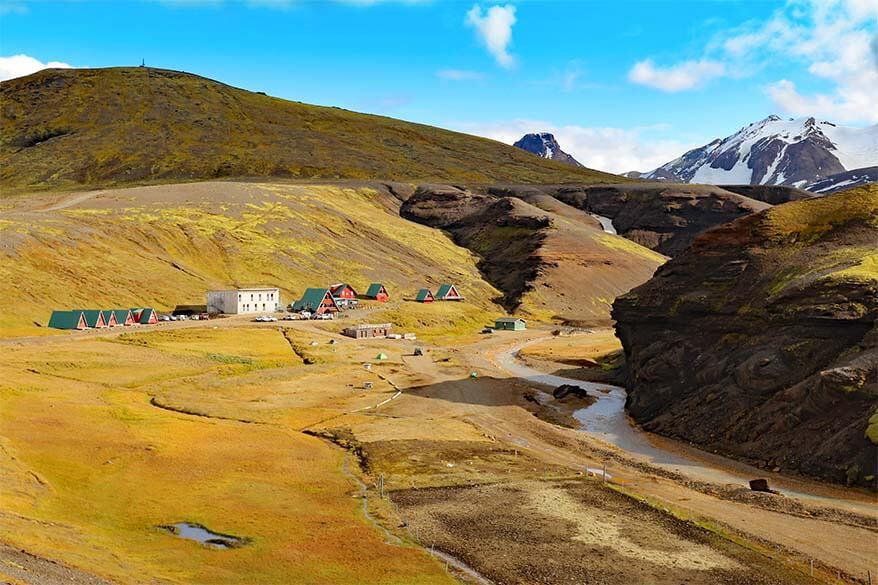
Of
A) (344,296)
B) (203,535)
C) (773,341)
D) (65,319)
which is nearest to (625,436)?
(773,341)

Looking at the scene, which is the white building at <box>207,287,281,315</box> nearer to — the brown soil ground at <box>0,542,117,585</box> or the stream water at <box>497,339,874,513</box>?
the stream water at <box>497,339,874,513</box>

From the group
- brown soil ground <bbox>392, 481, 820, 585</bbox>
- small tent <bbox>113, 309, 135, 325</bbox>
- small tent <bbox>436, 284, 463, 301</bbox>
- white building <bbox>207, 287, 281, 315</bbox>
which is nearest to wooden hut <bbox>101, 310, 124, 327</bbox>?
small tent <bbox>113, 309, 135, 325</bbox>

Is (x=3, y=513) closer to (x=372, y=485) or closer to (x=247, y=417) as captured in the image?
(x=372, y=485)

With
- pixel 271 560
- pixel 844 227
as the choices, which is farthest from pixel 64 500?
pixel 844 227

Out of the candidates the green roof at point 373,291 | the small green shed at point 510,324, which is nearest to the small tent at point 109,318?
the green roof at point 373,291

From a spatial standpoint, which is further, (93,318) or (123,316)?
(123,316)

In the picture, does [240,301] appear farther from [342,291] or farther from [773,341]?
[773,341]

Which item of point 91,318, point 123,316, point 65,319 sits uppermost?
point 123,316
